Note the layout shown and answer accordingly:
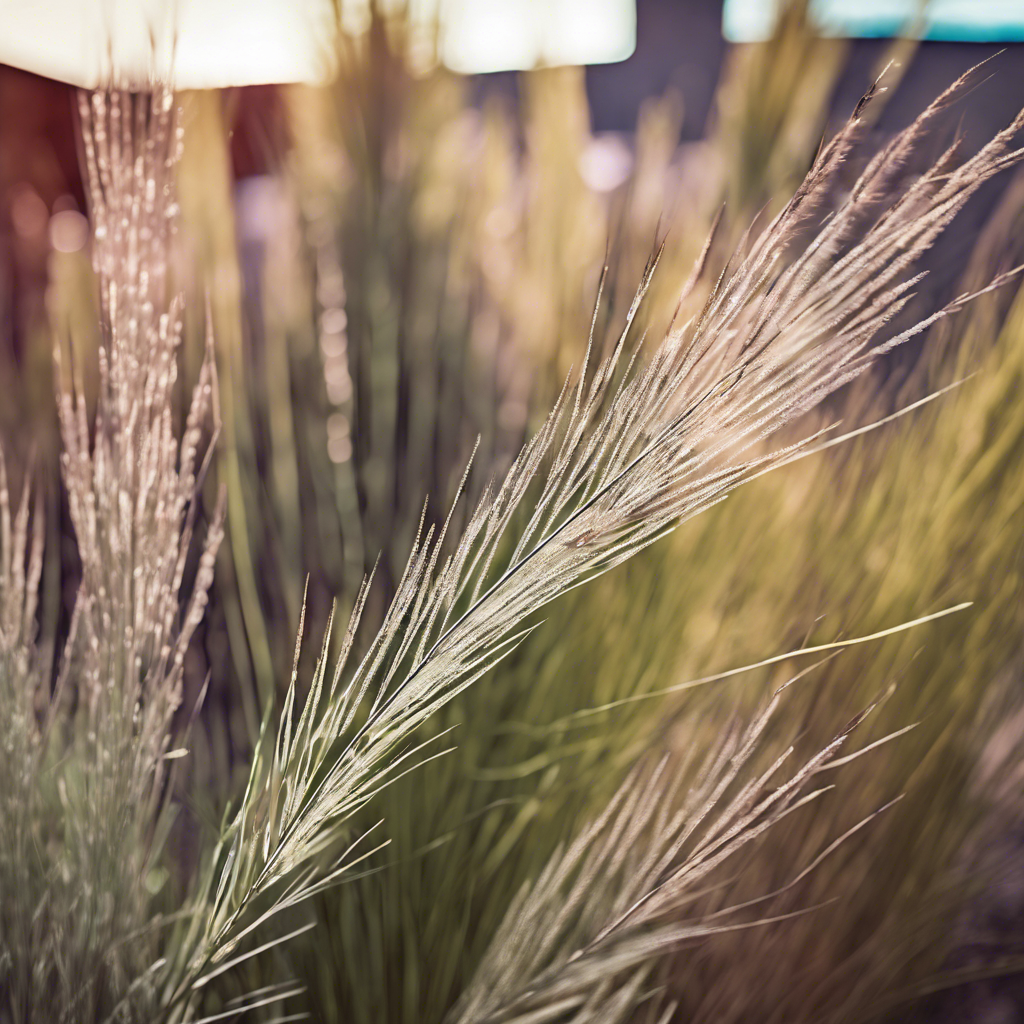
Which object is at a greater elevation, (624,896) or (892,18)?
(892,18)

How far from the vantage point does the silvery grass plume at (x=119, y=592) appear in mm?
170

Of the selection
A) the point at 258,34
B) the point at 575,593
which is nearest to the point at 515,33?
the point at 258,34

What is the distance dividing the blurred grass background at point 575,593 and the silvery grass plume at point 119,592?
0.21 ft

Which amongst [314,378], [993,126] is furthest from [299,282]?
[993,126]

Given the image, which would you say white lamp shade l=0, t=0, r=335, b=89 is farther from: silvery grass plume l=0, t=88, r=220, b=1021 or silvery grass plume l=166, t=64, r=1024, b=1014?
silvery grass plume l=166, t=64, r=1024, b=1014

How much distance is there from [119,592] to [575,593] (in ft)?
→ 0.44

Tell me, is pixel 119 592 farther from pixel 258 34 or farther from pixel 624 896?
pixel 258 34

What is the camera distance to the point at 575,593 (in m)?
0.25

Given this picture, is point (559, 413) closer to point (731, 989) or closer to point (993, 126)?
point (731, 989)

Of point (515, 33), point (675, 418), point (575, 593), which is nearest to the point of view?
point (675, 418)

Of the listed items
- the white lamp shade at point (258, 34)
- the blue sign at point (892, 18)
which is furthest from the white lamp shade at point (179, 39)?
the blue sign at point (892, 18)

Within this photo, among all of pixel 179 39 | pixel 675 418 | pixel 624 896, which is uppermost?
pixel 179 39

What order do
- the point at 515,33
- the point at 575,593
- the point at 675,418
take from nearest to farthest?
the point at 675,418, the point at 575,593, the point at 515,33

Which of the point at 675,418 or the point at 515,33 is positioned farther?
the point at 515,33
